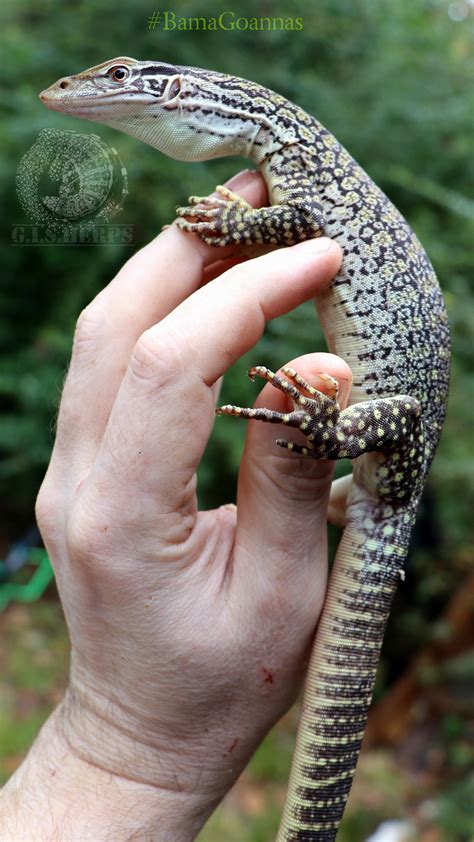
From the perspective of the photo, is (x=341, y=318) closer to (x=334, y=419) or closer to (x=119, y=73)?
(x=334, y=419)

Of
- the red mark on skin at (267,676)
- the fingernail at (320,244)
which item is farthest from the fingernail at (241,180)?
the red mark on skin at (267,676)

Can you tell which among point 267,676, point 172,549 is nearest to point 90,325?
point 172,549

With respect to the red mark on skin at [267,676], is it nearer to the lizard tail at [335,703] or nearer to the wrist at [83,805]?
the lizard tail at [335,703]

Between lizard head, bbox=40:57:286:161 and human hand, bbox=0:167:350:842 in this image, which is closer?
human hand, bbox=0:167:350:842

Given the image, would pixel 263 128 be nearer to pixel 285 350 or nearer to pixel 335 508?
pixel 335 508

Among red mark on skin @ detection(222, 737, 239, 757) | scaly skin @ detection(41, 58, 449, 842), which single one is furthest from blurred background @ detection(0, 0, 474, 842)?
red mark on skin @ detection(222, 737, 239, 757)

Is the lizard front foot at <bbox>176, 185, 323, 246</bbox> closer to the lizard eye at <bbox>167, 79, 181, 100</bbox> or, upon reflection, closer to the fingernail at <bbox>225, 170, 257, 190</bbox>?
the fingernail at <bbox>225, 170, 257, 190</bbox>
